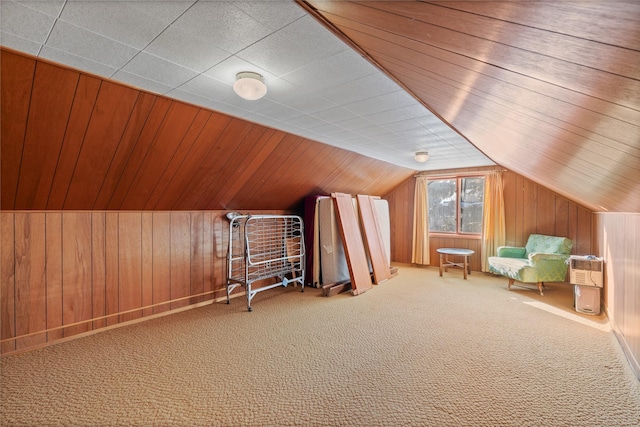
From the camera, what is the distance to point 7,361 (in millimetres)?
2352

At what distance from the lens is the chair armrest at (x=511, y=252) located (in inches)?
190

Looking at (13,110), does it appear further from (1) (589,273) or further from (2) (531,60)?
(1) (589,273)

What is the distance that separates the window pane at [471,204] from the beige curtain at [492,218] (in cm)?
28

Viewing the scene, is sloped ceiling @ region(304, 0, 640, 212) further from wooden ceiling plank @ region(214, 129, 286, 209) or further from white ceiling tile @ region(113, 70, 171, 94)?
wooden ceiling plank @ region(214, 129, 286, 209)

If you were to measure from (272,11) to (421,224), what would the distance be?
5573 mm

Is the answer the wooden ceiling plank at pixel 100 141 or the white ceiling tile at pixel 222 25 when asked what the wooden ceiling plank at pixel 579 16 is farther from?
the wooden ceiling plank at pixel 100 141

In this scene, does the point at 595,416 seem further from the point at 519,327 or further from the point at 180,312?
the point at 180,312

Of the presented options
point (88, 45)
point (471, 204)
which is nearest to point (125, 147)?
point (88, 45)

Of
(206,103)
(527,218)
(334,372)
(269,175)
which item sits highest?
(206,103)

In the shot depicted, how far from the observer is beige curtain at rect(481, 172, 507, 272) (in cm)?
526

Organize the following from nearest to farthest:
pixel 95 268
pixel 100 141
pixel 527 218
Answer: pixel 100 141, pixel 95 268, pixel 527 218

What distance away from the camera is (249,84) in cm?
188

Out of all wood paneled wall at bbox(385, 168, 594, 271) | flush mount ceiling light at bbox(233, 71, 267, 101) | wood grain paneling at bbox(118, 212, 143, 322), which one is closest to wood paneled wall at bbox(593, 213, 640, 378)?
wood paneled wall at bbox(385, 168, 594, 271)

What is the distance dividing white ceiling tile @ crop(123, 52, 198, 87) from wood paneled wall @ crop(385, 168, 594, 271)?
5.40m
